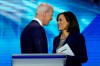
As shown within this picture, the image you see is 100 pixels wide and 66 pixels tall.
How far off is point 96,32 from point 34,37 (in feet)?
6.34

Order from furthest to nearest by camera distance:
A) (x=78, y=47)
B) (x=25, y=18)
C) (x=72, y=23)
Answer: (x=25, y=18) → (x=72, y=23) → (x=78, y=47)

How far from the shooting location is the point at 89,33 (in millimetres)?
4441

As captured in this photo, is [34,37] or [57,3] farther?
[57,3]

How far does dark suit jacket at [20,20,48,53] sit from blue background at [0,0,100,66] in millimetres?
1443

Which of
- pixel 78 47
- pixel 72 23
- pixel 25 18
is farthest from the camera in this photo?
pixel 25 18

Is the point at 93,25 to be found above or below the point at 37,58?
above

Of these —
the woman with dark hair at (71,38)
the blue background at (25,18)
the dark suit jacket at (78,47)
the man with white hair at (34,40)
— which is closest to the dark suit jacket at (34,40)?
the man with white hair at (34,40)

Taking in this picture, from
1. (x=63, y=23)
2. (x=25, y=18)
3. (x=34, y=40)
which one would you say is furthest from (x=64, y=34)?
(x=25, y=18)

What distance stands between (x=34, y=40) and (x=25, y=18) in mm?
1571

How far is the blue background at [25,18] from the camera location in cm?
422

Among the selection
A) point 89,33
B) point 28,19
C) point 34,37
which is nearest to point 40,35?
point 34,37

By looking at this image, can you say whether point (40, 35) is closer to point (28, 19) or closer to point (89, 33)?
point (28, 19)

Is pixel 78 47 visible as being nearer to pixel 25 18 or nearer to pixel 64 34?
pixel 64 34

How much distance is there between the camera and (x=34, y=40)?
2725mm
